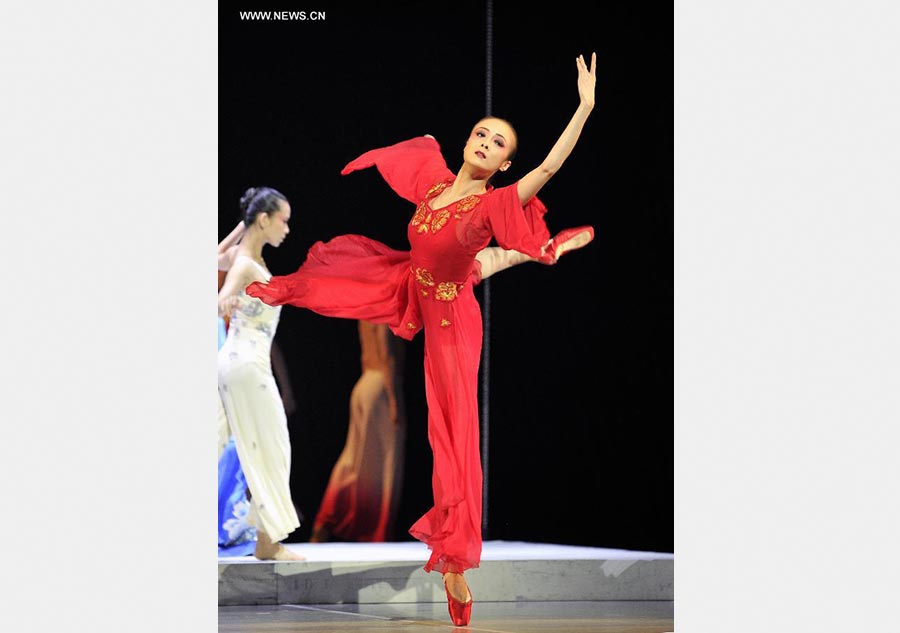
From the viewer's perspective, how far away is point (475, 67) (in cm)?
682

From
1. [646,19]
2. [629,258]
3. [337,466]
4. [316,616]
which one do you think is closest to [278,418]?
[337,466]

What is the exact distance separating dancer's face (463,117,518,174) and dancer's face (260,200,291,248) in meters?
1.56

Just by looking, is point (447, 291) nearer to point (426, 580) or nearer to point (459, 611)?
point (459, 611)

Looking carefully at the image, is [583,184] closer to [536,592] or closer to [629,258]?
[629,258]

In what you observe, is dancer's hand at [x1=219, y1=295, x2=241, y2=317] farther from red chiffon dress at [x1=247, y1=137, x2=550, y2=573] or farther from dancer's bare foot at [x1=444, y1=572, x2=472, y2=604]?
dancer's bare foot at [x1=444, y1=572, x2=472, y2=604]

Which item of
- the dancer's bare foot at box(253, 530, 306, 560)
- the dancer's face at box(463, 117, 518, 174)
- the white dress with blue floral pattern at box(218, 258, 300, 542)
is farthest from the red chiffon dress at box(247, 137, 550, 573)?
the white dress with blue floral pattern at box(218, 258, 300, 542)

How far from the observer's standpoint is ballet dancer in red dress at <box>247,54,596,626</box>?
16.6 feet

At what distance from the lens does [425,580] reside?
19.6 ft

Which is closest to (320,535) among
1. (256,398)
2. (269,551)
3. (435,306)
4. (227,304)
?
(269,551)

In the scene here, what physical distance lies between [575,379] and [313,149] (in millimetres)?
1488

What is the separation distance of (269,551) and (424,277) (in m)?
1.54

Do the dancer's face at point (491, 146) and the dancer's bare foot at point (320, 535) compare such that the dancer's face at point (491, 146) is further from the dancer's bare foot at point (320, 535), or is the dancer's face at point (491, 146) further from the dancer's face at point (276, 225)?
the dancer's bare foot at point (320, 535)

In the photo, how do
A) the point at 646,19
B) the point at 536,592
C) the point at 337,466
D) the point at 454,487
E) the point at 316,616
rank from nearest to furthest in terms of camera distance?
the point at 454,487 < the point at 316,616 < the point at 536,592 < the point at 646,19 < the point at 337,466

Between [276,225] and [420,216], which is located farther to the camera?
[276,225]
